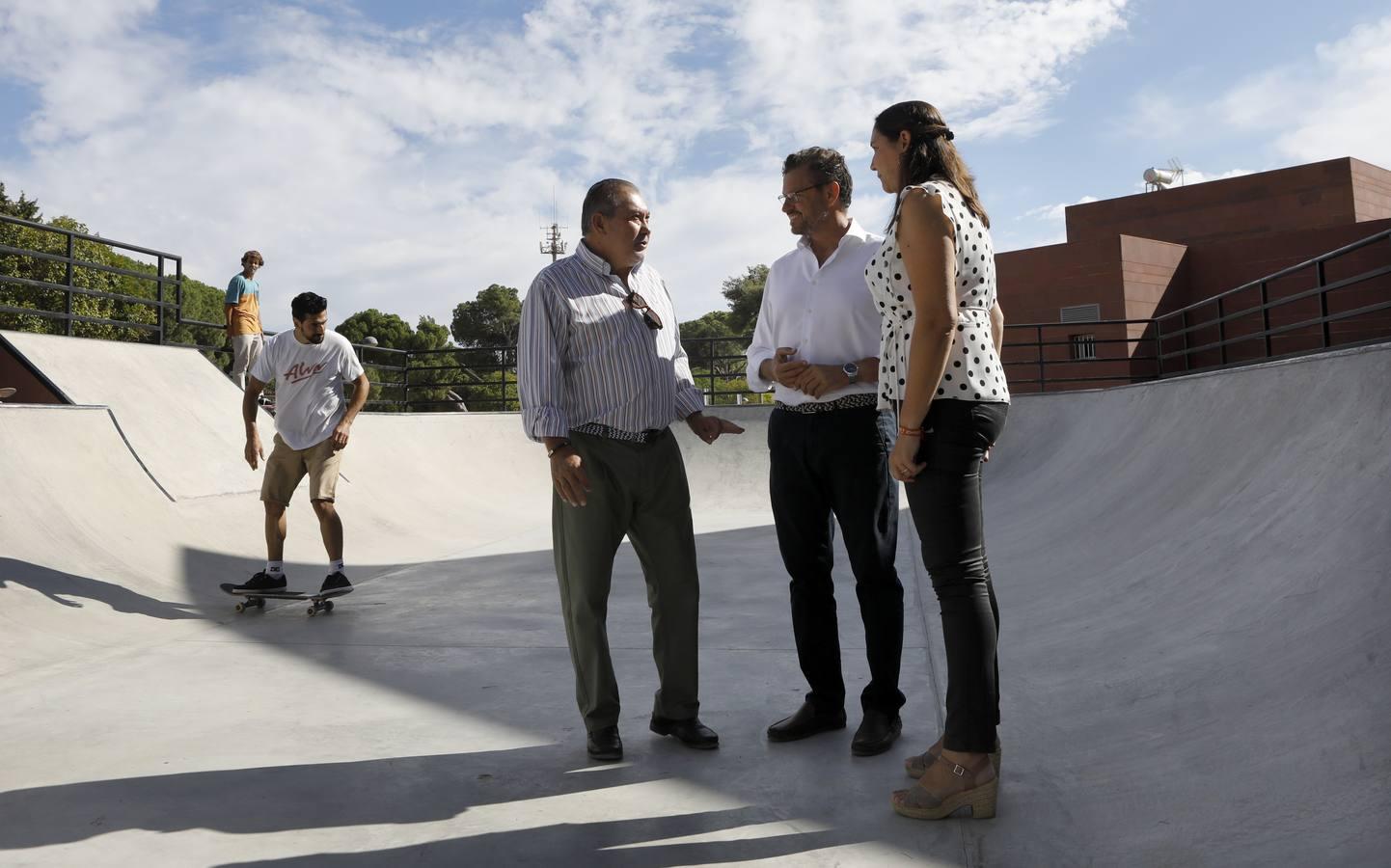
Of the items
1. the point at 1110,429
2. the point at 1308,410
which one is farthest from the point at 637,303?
the point at 1110,429

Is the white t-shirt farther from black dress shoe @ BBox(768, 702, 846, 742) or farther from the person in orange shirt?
the person in orange shirt

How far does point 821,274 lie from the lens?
2848mm

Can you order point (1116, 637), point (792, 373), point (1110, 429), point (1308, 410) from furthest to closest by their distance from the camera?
point (1110, 429) → point (1308, 410) → point (1116, 637) → point (792, 373)

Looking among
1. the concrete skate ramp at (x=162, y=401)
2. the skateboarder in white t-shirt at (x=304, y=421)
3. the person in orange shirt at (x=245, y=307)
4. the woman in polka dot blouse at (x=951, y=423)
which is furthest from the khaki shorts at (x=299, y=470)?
the person in orange shirt at (x=245, y=307)

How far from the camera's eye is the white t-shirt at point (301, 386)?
504 cm

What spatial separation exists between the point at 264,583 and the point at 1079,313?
19653mm

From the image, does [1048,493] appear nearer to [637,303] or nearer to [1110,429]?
[1110,429]

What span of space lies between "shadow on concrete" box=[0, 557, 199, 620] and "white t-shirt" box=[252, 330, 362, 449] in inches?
40.6

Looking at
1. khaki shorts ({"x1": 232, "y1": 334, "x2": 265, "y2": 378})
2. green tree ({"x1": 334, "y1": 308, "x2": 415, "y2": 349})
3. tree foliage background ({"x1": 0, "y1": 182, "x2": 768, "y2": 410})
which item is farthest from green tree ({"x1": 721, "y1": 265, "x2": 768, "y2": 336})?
khaki shorts ({"x1": 232, "y1": 334, "x2": 265, "y2": 378})

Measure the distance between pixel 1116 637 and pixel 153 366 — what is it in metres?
8.10

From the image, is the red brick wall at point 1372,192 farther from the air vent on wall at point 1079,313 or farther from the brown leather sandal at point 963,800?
Answer: the brown leather sandal at point 963,800

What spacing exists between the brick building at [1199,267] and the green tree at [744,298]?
84.6 feet

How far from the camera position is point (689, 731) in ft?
9.27

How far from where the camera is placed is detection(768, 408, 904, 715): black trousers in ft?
8.91
